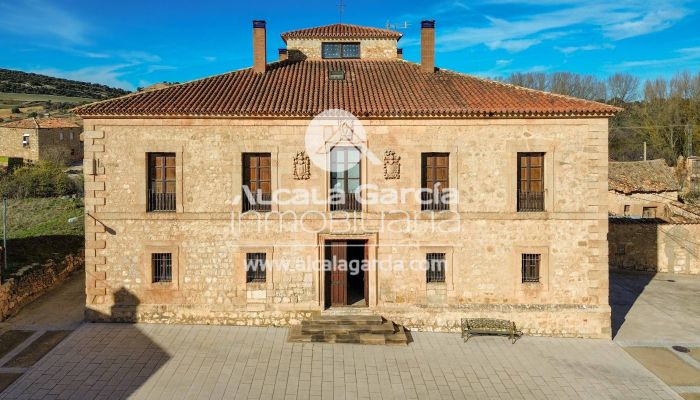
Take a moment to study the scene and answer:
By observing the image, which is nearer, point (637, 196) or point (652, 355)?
point (652, 355)

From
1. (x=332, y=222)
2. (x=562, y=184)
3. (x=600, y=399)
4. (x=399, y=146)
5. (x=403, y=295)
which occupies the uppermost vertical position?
(x=399, y=146)

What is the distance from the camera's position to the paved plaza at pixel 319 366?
38.0 feet

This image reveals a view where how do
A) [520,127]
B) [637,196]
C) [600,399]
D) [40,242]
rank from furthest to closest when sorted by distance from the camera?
[637,196]
[40,242]
[520,127]
[600,399]

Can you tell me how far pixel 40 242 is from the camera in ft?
68.5

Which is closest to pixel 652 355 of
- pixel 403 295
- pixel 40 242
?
pixel 403 295

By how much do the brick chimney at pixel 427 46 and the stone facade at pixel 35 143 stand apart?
124 ft

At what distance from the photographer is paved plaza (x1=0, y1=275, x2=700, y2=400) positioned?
456 inches

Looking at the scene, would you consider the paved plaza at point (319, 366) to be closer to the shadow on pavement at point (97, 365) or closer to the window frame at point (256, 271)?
the shadow on pavement at point (97, 365)

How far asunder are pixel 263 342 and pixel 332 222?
4.31 meters

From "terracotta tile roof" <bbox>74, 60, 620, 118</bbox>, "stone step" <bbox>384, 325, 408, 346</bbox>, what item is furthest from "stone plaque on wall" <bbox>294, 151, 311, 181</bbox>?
"stone step" <bbox>384, 325, 408, 346</bbox>

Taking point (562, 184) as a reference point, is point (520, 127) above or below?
above

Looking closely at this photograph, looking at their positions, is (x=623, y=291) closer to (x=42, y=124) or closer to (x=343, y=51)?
(x=343, y=51)

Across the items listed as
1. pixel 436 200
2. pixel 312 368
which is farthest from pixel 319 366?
pixel 436 200

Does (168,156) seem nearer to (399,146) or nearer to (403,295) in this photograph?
(399,146)
